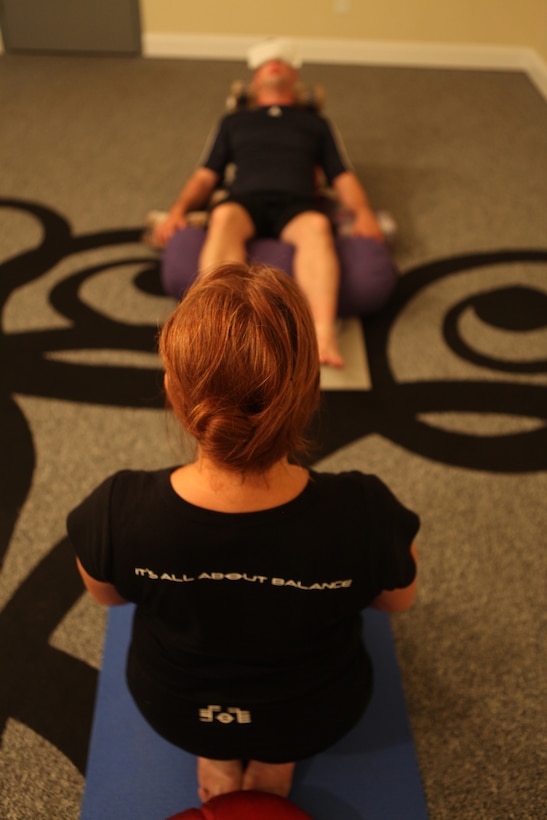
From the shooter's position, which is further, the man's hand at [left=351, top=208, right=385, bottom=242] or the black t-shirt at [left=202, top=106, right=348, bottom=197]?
the black t-shirt at [left=202, top=106, right=348, bottom=197]

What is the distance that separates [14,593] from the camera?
137 cm

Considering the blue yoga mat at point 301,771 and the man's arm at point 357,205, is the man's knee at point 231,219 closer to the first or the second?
the man's arm at point 357,205

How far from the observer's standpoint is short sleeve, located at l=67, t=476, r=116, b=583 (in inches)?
33.4

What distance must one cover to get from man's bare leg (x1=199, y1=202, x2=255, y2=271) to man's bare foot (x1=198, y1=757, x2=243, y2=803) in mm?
1207

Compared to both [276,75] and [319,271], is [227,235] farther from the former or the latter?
[276,75]

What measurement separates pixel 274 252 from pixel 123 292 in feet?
1.51

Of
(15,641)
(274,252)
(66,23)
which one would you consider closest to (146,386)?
(274,252)

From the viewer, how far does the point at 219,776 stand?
1062mm

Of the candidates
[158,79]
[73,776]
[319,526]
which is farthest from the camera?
[158,79]

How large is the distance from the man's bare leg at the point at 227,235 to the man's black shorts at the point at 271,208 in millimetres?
30

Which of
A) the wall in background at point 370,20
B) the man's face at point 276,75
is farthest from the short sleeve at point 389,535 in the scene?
the wall in background at point 370,20

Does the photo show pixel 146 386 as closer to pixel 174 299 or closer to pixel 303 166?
pixel 174 299

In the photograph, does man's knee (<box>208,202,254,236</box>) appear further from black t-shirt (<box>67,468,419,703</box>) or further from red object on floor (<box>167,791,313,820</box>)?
red object on floor (<box>167,791,313,820</box>)

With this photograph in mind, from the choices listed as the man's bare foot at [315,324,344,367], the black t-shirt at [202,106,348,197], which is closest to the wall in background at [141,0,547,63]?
the black t-shirt at [202,106,348,197]
